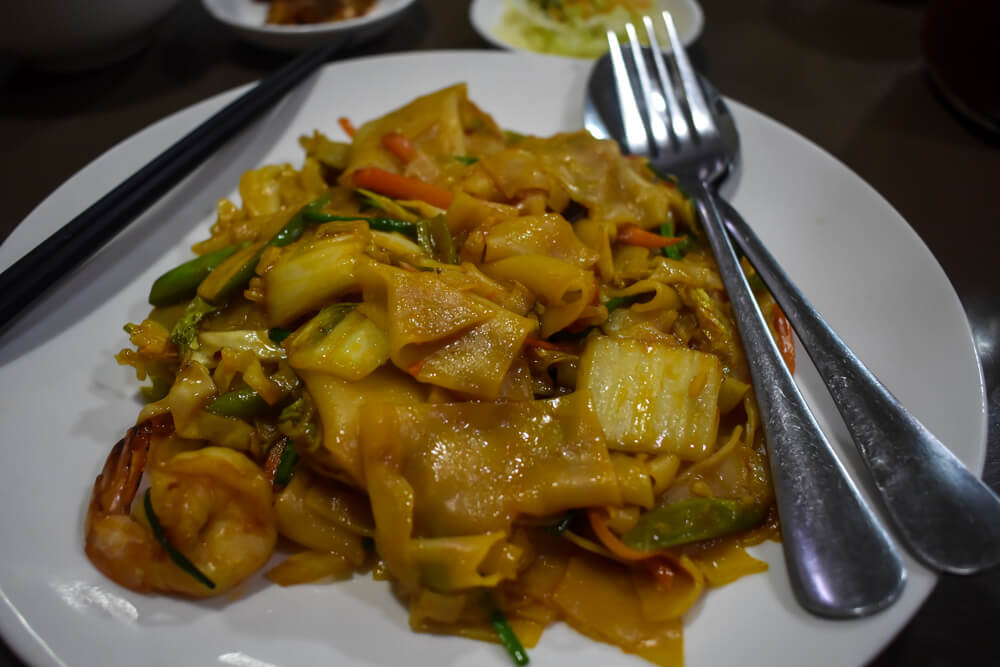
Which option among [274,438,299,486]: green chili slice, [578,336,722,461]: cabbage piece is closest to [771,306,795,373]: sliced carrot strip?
[578,336,722,461]: cabbage piece

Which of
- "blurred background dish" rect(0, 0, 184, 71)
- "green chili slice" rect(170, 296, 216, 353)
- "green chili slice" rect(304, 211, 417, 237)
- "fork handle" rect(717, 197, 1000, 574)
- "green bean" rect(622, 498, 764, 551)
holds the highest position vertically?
"blurred background dish" rect(0, 0, 184, 71)

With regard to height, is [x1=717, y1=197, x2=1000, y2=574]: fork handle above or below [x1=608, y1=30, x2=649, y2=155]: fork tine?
below

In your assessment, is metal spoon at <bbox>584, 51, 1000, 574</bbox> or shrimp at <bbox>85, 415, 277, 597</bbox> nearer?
metal spoon at <bbox>584, 51, 1000, 574</bbox>

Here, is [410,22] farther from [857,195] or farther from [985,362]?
[985,362]

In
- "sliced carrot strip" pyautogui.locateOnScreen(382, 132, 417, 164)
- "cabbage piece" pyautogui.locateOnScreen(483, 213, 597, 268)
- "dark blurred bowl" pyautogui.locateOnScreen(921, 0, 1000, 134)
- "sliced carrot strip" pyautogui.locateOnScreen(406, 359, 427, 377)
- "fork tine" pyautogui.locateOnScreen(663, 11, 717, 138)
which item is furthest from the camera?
"dark blurred bowl" pyautogui.locateOnScreen(921, 0, 1000, 134)

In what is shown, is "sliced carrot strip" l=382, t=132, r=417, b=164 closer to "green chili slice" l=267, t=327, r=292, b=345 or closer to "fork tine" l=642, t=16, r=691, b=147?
"green chili slice" l=267, t=327, r=292, b=345

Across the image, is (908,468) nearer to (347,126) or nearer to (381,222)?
(381,222)

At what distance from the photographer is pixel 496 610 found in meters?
1.51

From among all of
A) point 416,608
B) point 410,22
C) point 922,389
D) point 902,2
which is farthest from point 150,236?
point 902,2

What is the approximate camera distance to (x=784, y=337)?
2.07m

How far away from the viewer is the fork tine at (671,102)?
278cm

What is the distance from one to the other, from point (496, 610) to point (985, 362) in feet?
6.45

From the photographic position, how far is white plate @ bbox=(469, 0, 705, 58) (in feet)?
13.2

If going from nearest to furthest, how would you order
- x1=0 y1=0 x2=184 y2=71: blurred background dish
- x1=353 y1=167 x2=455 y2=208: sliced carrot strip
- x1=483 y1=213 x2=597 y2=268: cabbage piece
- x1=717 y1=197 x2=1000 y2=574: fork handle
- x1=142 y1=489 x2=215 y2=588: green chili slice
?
x1=717 y1=197 x2=1000 y2=574: fork handle
x1=142 y1=489 x2=215 y2=588: green chili slice
x1=483 y1=213 x2=597 y2=268: cabbage piece
x1=353 y1=167 x2=455 y2=208: sliced carrot strip
x1=0 y1=0 x2=184 y2=71: blurred background dish
